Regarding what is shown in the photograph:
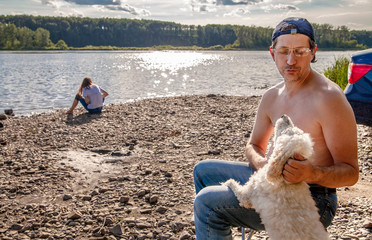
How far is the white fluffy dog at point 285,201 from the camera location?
6.17ft

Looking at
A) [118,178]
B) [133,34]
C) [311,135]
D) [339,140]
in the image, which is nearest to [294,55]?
[311,135]

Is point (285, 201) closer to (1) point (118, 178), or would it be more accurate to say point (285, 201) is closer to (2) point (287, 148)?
Result: (2) point (287, 148)

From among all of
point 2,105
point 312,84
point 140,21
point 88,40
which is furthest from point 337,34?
point 312,84

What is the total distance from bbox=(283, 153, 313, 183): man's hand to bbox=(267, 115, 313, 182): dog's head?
0.08 feet

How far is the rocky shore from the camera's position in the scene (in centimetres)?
421

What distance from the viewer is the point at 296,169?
1.86 meters

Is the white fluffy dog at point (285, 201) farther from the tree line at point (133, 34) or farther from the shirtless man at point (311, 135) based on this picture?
the tree line at point (133, 34)

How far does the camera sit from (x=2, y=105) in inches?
748

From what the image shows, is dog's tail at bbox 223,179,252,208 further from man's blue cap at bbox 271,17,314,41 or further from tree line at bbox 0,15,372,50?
tree line at bbox 0,15,372,50

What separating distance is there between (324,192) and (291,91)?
85cm

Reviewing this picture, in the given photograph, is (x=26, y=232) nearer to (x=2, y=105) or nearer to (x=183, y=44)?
(x=2, y=105)

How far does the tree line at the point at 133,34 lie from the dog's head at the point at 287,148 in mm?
148813

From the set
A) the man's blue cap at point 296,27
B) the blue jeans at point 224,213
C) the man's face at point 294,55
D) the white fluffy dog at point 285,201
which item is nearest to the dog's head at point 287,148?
the white fluffy dog at point 285,201

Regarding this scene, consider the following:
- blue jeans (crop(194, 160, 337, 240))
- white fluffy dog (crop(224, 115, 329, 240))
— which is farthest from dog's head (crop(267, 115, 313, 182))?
blue jeans (crop(194, 160, 337, 240))
